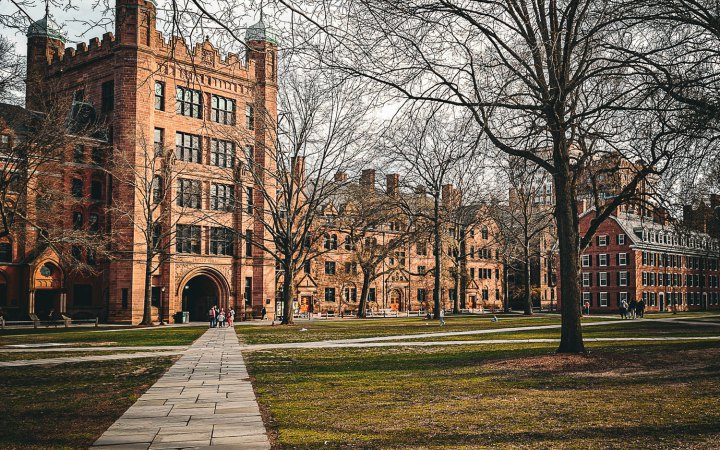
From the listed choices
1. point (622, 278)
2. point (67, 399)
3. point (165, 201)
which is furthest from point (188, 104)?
point (622, 278)

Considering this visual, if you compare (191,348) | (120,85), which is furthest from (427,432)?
(120,85)

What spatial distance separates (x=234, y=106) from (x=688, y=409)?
153ft

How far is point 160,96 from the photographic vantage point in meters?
48.1

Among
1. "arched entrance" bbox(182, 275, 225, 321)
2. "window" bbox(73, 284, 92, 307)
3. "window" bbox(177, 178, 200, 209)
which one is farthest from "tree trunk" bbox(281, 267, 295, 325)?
"window" bbox(73, 284, 92, 307)

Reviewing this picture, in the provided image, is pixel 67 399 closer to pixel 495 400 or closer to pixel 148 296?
pixel 495 400

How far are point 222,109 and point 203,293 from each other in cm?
1511

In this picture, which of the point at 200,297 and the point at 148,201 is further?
the point at 200,297

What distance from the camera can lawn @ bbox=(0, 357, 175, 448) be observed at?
313 inches

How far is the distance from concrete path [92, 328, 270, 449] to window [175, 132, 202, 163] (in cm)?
3642

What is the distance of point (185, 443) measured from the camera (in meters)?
7.35

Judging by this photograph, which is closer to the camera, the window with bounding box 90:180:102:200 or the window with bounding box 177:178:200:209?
the window with bounding box 177:178:200:209

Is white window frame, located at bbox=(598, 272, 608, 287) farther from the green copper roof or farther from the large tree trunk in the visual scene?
the green copper roof

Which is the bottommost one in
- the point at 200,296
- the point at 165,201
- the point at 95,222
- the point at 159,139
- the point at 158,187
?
the point at 200,296

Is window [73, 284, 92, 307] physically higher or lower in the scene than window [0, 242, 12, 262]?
lower
